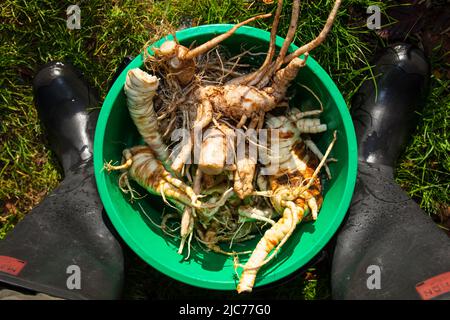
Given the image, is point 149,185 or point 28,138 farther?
point 28,138

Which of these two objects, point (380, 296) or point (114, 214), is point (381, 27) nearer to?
point (380, 296)

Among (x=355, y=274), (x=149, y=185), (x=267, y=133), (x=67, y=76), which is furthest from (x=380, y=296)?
(x=67, y=76)
